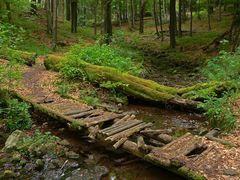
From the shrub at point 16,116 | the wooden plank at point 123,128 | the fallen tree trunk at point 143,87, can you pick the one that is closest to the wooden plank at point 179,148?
the wooden plank at point 123,128

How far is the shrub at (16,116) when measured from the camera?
997 cm

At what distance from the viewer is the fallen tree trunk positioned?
1235cm

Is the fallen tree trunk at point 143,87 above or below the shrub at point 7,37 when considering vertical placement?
below

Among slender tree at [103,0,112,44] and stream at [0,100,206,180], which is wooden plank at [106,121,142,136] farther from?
slender tree at [103,0,112,44]

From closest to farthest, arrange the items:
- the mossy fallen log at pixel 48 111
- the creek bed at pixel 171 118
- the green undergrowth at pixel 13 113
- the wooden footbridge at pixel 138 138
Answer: the wooden footbridge at pixel 138 138
the mossy fallen log at pixel 48 111
the green undergrowth at pixel 13 113
the creek bed at pixel 171 118

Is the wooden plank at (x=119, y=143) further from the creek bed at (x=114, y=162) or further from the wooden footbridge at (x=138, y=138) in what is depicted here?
the creek bed at (x=114, y=162)

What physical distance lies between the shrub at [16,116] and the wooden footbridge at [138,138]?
801 mm

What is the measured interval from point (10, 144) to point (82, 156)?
1897 millimetres

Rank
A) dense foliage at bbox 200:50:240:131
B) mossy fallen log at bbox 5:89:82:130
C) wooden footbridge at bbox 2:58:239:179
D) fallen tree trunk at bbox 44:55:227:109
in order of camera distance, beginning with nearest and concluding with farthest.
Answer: wooden footbridge at bbox 2:58:239:179 < dense foliage at bbox 200:50:240:131 < mossy fallen log at bbox 5:89:82:130 < fallen tree trunk at bbox 44:55:227:109

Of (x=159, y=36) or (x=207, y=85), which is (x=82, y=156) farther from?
(x=159, y=36)

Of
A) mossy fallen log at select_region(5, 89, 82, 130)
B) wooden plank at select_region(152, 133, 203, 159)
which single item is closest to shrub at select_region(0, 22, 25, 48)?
mossy fallen log at select_region(5, 89, 82, 130)

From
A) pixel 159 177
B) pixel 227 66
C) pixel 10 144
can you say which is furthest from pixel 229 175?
pixel 227 66

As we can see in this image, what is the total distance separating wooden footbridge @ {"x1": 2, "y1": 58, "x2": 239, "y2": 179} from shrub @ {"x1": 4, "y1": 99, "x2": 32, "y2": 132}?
801mm

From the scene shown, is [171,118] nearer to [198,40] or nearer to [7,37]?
[7,37]
